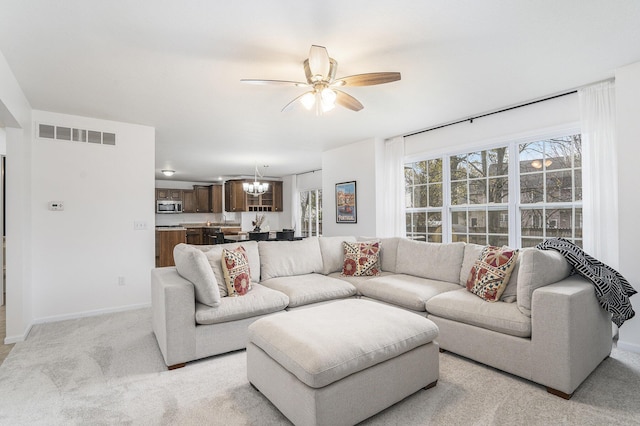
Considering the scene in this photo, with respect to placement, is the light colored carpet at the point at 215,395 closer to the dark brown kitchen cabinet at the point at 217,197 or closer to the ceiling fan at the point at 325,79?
the ceiling fan at the point at 325,79

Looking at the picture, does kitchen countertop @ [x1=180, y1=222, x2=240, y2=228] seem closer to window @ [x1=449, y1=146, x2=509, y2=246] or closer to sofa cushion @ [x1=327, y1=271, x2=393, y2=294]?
sofa cushion @ [x1=327, y1=271, x2=393, y2=294]

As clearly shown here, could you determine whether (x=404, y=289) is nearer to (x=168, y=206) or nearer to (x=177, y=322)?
(x=177, y=322)

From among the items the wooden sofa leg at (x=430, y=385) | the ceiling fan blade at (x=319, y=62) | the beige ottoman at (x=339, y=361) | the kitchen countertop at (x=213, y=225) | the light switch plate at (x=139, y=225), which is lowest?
the wooden sofa leg at (x=430, y=385)

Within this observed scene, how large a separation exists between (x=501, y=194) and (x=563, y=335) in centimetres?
238

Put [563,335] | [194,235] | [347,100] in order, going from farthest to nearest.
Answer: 1. [194,235]
2. [347,100]
3. [563,335]

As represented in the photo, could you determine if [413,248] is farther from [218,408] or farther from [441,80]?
[218,408]

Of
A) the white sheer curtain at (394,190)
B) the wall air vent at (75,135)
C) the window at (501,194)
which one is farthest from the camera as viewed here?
the white sheer curtain at (394,190)

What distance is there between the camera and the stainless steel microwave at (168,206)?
9.91 meters

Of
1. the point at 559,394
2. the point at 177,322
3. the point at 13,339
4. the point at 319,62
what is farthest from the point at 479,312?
the point at 13,339

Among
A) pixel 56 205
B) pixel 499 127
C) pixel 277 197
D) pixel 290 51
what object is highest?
pixel 290 51

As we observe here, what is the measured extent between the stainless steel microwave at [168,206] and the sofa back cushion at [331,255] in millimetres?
7358

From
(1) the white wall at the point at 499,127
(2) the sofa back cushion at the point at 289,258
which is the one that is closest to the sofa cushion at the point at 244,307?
(2) the sofa back cushion at the point at 289,258

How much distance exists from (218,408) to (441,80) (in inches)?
→ 128

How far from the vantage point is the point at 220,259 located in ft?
10.6
